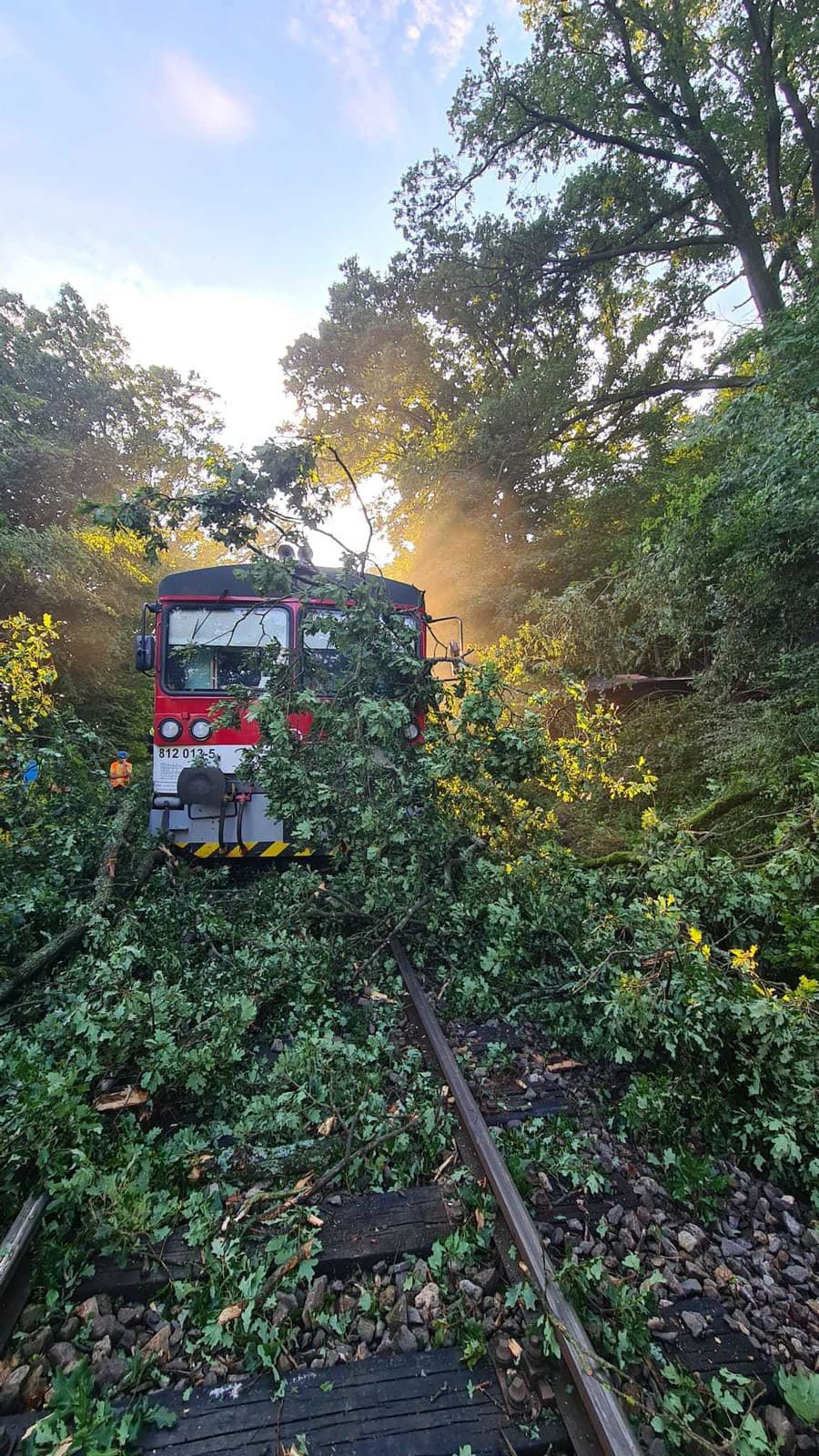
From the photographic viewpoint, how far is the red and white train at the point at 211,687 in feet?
19.5

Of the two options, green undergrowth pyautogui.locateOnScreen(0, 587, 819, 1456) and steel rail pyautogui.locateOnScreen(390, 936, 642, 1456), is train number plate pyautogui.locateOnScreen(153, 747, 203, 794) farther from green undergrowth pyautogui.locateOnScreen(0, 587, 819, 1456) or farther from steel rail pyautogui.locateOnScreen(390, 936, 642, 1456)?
steel rail pyautogui.locateOnScreen(390, 936, 642, 1456)

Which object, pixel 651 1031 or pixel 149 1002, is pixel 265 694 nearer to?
pixel 149 1002

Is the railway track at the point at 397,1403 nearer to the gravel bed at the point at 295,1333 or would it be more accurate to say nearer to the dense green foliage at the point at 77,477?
the gravel bed at the point at 295,1333

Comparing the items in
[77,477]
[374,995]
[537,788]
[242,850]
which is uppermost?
[77,477]

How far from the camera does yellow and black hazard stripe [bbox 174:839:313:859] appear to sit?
5.99m

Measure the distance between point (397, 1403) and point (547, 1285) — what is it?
554 millimetres

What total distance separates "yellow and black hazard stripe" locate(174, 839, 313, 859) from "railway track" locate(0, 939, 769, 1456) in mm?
3962

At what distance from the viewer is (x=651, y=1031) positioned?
121 inches

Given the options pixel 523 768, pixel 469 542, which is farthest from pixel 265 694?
pixel 469 542

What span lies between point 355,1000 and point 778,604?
5.93 meters

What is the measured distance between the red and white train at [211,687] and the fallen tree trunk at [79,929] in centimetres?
43

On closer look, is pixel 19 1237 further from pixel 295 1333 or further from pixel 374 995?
pixel 374 995

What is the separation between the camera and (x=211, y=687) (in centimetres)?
609

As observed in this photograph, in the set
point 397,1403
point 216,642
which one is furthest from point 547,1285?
point 216,642
